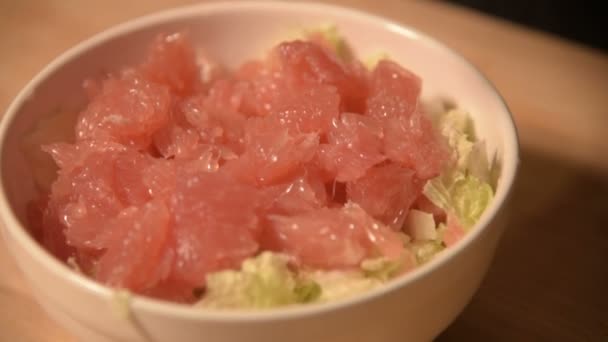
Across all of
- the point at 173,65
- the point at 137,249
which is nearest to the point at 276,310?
the point at 137,249

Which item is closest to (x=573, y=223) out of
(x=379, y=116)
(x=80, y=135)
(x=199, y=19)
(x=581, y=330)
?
(x=581, y=330)

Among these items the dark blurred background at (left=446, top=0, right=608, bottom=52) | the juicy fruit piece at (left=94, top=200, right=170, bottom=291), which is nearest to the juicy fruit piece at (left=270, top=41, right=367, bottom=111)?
the juicy fruit piece at (left=94, top=200, right=170, bottom=291)

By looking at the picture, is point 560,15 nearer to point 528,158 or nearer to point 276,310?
point 528,158

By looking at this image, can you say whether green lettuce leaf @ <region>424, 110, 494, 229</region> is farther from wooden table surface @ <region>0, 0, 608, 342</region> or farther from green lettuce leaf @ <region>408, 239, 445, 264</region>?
wooden table surface @ <region>0, 0, 608, 342</region>

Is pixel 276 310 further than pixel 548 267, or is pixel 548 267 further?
pixel 548 267

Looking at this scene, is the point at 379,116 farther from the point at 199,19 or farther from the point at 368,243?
the point at 199,19

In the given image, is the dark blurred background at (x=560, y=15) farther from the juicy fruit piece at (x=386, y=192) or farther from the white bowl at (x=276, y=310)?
the juicy fruit piece at (x=386, y=192)
